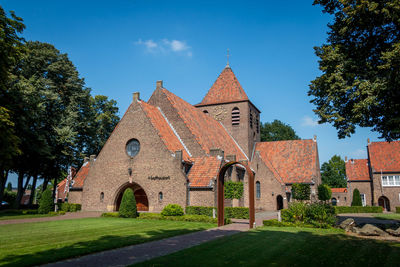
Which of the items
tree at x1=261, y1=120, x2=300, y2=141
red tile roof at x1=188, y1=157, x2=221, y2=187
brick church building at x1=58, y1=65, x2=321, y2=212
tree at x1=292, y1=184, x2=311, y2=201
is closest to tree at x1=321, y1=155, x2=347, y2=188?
tree at x1=261, y1=120, x2=300, y2=141

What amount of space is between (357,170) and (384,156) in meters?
4.85

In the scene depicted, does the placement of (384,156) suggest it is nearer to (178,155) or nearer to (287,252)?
(178,155)

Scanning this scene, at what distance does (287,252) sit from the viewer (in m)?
10.1

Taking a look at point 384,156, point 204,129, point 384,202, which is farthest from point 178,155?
point 384,156

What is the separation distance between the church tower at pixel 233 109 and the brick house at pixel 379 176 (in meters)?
18.5

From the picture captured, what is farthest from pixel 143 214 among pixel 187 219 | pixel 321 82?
pixel 321 82

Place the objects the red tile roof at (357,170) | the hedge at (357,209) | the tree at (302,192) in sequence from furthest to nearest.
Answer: the red tile roof at (357,170) → the hedge at (357,209) → the tree at (302,192)

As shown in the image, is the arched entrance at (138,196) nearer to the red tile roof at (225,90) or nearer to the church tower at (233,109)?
the church tower at (233,109)

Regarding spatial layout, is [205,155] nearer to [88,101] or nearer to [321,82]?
[321,82]

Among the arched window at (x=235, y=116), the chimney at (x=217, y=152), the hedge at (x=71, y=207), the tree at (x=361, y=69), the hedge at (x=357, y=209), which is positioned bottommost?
the hedge at (x=357, y=209)

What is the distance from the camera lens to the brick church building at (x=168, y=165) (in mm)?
24156

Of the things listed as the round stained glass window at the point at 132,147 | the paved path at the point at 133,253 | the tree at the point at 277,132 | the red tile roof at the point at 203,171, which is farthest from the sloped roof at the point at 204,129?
the tree at the point at 277,132

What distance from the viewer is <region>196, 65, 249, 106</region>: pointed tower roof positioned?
40.9 meters

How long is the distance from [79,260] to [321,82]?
51.3ft
